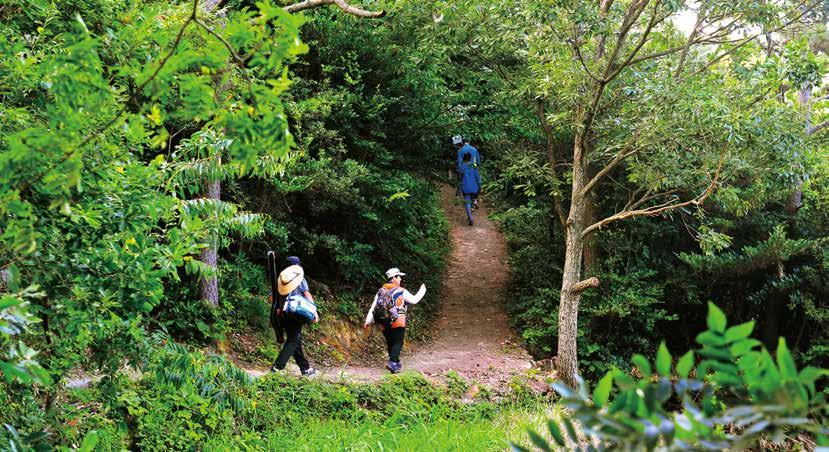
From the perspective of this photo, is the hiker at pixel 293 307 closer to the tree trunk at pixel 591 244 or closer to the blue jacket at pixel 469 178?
the tree trunk at pixel 591 244

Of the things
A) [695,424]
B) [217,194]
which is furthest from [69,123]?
[217,194]

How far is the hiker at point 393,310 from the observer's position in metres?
10.8

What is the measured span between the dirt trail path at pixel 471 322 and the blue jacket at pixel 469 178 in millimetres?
633

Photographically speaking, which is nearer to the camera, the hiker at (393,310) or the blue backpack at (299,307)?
the blue backpack at (299,307)

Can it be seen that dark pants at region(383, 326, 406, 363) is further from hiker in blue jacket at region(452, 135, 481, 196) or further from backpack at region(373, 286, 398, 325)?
hiker in blue jacket at region(452, 135, 481, 196)

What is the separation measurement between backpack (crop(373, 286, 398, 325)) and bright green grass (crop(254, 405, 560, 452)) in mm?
2211

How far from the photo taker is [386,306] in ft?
35.3

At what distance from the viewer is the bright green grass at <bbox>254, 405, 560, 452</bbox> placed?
7348 millimetres

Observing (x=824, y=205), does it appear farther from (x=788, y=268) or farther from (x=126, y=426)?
(x=126, y=426)

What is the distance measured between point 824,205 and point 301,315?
11081 mm

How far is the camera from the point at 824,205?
14375 millimetres

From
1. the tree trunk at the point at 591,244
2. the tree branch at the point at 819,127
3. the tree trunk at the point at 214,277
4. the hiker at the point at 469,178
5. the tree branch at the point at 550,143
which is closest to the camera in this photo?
the tree trunk at the point at 214,277

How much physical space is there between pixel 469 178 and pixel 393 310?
7926 mm

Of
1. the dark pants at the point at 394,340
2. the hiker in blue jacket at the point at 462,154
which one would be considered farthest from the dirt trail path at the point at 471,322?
the hiker in blue jacket at the point at 462,154
